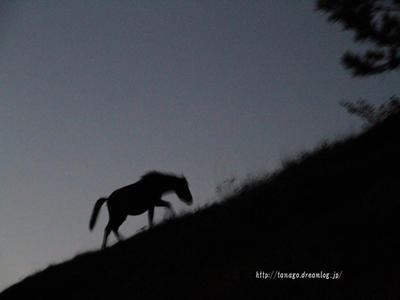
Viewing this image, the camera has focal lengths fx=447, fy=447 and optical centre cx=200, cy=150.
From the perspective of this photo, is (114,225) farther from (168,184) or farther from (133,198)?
(168,184)

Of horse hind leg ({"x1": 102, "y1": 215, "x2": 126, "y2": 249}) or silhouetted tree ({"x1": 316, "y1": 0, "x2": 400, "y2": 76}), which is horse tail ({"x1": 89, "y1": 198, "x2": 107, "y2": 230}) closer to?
horse hind leg ({"x1": 102, "y1": 215, "x2": 126, "y2": 249})

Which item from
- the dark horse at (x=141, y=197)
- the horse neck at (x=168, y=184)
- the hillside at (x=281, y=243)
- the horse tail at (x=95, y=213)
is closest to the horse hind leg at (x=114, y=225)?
the dark horse at (x=141, y=197)

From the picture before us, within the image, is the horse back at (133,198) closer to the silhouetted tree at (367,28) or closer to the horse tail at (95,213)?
the horse tail at (95,213)

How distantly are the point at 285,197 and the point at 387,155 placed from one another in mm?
1872

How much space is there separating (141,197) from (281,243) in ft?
23.9

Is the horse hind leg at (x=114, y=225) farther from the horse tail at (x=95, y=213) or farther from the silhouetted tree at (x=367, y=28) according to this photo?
the silhouetted tree at (x=367, y=28)

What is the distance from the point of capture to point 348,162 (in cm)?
795

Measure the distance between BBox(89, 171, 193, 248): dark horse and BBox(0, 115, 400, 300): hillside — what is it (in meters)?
2.55

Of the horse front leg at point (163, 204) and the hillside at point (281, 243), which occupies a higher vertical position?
the horse front leg at point (163, 204)

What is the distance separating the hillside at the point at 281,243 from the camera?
504 cm

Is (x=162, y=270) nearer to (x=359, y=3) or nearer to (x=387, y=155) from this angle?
(x=387, y=155)

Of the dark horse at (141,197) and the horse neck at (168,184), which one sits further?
the horse neck at (168,184)

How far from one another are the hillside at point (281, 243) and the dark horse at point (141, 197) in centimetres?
255

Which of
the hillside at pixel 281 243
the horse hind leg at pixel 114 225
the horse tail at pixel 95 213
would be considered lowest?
the hillside at pixel 281 243
